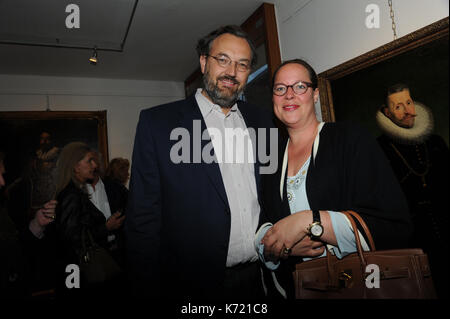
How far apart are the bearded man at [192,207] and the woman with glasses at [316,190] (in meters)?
0.18

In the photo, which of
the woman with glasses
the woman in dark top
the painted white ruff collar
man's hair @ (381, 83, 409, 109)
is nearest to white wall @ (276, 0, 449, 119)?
man's hair @ (381, 83, 409, 109)

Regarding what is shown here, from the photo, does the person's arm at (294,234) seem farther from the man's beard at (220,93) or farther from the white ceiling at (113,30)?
the white ceiling at (113,30)

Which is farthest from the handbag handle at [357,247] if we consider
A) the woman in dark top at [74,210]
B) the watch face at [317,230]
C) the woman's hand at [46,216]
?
the woman's hand at [46,216]

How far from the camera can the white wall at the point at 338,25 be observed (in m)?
1.76

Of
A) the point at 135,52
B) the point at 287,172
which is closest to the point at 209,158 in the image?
the point at 287,172

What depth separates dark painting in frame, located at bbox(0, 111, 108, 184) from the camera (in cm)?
441

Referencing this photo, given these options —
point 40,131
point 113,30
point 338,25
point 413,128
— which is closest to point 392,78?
point 413,128

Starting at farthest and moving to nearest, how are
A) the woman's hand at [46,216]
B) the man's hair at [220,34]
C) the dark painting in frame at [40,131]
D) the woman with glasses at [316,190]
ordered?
the dark painting in frame at [40,131] < the woman's hand at [46,216] < the man's hair at [220,34] < the woman with glasses at [316,190]

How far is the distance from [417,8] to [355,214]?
151cm

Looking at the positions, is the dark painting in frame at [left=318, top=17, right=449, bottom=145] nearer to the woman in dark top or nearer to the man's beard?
the man's beard

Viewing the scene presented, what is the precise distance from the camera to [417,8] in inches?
68.6

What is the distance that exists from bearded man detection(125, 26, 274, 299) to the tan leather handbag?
49cm

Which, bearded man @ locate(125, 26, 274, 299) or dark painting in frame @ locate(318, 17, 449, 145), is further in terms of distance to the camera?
bearded man @ locate(125, 26, 274, 299)
